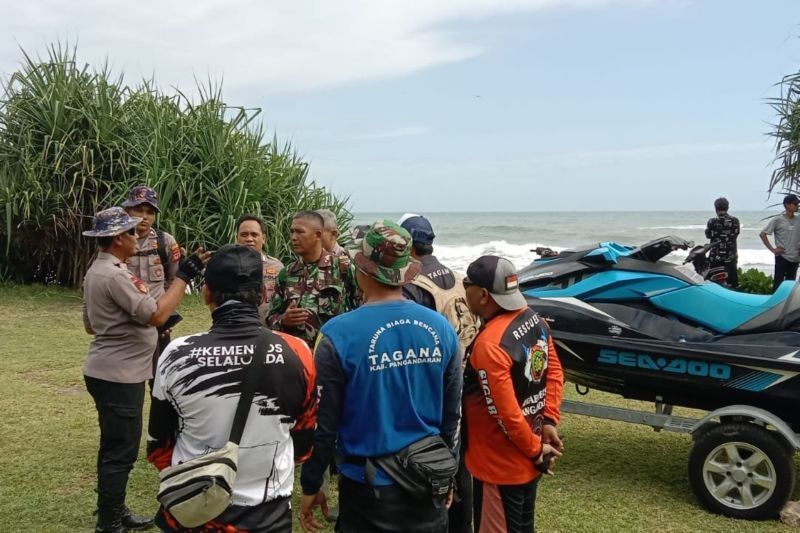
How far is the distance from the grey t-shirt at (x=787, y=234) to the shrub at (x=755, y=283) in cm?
53

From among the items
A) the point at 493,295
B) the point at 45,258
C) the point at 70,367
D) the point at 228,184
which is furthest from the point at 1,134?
the point at 493,295

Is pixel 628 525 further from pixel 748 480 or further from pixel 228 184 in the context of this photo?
pixel 228 184

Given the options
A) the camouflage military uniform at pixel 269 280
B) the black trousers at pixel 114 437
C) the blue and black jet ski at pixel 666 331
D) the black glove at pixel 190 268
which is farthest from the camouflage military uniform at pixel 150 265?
the blue and black jet ski at pixel 666 331

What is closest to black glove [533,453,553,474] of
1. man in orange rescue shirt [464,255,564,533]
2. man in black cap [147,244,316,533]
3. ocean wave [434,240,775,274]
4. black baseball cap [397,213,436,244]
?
man in orange rescue shirt [464,255,564,533]

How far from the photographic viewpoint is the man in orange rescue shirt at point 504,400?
2902 mm

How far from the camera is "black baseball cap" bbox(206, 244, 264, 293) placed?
2.31 metres

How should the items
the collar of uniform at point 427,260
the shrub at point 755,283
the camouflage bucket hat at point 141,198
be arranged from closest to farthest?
the collar of uniform at point 427,260
the camouflage bucket hat at point 141,198
the shrub at point 755,283

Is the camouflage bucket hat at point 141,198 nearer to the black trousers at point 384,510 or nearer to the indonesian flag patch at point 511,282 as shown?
the indonesian flag patch at point 511,282

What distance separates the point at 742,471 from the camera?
429cm

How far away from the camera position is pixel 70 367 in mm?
8086

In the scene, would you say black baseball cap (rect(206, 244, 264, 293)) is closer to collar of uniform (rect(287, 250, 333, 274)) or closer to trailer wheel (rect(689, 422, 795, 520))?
collar of uniform (rect(287, 250, 333, 274))

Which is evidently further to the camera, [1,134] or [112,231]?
[1,134]

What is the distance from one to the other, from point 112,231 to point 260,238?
1122 mm

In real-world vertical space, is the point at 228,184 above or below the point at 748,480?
above
